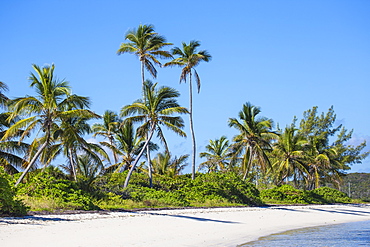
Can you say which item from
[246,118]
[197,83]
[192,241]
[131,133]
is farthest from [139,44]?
[192,241]

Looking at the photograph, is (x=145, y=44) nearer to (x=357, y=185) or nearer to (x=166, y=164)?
(x=166, y=164)

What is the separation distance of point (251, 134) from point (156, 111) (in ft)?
32.1

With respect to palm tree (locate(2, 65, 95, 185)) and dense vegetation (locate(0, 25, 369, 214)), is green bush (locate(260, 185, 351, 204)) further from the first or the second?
palm tree (locate(2, 65, 95, 185))

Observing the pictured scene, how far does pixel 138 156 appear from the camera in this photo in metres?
26.5

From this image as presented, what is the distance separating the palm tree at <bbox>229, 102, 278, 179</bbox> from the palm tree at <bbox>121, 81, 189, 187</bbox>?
26.9ft

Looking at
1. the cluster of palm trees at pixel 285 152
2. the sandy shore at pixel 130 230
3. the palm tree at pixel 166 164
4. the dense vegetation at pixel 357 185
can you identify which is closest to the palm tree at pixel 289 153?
the cluster of palm trees at pixel 285 152

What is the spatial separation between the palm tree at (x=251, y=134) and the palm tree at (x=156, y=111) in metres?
8.20

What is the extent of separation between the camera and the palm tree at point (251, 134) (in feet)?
109

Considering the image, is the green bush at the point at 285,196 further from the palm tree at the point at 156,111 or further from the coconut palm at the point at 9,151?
the coconut palm at the point at 9,151

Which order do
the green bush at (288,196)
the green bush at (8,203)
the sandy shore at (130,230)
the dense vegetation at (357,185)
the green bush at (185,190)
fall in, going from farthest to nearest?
the dense vegetation at (357,185) < the green bush at (288,196) < the green bush at (185,190) < the green bush at (8,203) < the sandy shore at (130,230)

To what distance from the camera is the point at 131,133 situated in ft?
111

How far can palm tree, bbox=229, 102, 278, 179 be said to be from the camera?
109ft

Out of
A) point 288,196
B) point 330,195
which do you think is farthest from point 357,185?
point 288,196

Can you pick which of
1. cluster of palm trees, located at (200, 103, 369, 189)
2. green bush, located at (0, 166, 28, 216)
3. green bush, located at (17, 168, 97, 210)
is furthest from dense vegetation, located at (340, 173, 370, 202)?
green bush, located at (0, 166, 28, 216)
